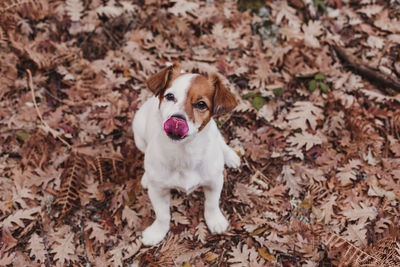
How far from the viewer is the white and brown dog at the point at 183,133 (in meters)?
2.55

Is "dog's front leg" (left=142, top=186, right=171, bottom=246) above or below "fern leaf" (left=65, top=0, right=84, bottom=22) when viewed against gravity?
below

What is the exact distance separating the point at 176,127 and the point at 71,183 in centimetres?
253

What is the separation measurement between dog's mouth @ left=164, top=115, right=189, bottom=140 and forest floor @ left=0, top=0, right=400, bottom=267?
1.94m

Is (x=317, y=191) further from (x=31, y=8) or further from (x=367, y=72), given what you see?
(x=31, y=8)

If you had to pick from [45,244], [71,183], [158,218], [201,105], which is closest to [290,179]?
[158,218]

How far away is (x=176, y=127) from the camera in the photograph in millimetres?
2375

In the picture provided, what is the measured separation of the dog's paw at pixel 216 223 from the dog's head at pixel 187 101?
161 cm

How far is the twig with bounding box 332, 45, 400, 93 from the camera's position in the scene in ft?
15.8

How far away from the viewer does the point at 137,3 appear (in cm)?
554

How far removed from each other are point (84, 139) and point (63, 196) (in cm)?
86

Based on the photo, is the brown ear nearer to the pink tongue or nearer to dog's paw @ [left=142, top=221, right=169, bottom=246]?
the pink tongue

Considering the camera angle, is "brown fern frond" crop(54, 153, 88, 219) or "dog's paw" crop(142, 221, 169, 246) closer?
"dog's paw" crop(142, 221, 169, 246)

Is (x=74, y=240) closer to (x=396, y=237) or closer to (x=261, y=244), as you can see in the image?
(x=261, y=244)

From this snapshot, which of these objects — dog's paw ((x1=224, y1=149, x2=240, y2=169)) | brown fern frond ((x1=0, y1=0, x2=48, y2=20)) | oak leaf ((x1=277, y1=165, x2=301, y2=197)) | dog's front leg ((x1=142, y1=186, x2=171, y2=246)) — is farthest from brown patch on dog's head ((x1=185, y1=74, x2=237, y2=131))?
brown fern frond ((x1=0, y1=0, x2=48, y2=20))
